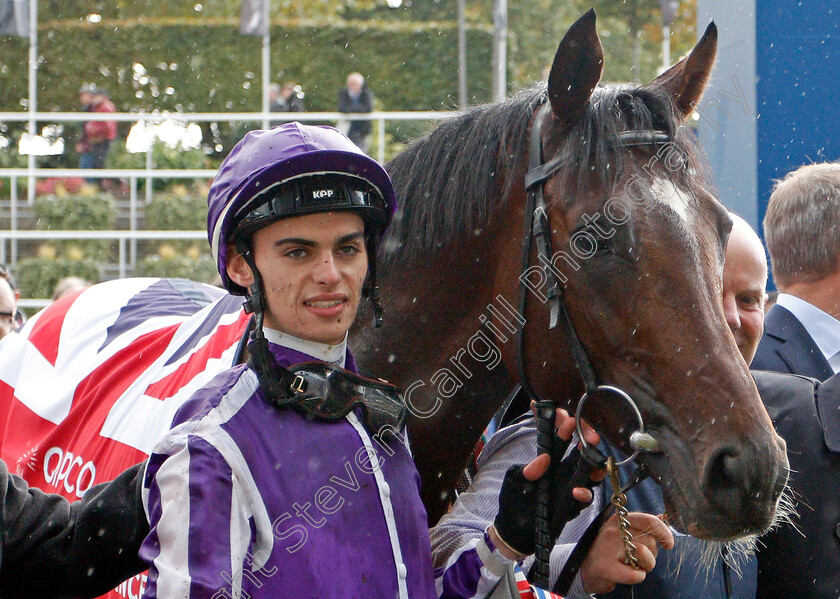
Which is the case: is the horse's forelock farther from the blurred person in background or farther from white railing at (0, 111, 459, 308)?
the blurred person in background

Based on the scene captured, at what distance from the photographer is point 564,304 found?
65.9 inches

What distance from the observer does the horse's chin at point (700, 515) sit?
1435 millimetres

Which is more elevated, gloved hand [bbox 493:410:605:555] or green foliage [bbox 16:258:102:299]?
gloved hand [bbox 493:410:605:555]

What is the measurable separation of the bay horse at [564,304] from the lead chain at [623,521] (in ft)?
0.18

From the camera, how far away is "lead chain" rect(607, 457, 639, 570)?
5.05 feet

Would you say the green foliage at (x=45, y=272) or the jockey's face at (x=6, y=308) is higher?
the jockey's face at (x=6, y=308)

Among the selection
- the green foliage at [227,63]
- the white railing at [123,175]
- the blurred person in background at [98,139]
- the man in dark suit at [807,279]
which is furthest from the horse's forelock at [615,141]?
the green foliage at [227,63]

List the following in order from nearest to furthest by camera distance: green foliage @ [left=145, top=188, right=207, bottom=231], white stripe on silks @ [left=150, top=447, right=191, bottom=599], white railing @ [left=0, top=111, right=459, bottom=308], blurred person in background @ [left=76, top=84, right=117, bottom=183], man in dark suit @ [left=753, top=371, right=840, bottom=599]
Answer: white stripe on silks @ [left=150, top=447, right=191, bottom=599], man in dark suit @ [left=753, top=371, right=840, bottom=599], white railing @ [left=0, top=111, right=459, bottom=308], green foliage @ [left=145, top=188, right=207, bottom=231], blurred person in background @ [left=76, top=84, right=117, bottom=183]

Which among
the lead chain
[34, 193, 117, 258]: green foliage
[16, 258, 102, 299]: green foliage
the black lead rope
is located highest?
the lead chain

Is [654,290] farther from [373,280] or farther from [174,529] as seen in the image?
[174,529]

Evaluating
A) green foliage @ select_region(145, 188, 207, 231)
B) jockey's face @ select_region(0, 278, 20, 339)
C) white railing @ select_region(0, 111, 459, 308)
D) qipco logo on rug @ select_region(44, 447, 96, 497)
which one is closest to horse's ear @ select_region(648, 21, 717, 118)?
qipco logo on rug @ select_region(44, 447, 96, 497)

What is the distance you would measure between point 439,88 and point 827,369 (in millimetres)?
15539

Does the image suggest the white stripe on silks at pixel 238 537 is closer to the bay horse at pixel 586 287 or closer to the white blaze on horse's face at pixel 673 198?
the bay horse at pixel 586 287

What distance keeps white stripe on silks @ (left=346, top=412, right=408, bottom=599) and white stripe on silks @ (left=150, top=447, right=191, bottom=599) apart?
0.30 m
